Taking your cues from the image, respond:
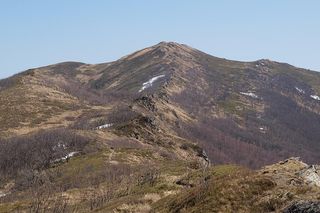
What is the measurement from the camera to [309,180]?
3428 centimetres

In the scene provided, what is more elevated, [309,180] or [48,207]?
[309,180]

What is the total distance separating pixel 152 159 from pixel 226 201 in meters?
99.1

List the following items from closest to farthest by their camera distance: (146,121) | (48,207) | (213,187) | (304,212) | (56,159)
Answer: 1. (304,212)
2. (213,187)
3. (48,207)
4. (56,159)
5. (146,121)

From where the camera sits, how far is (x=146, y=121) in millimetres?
181250

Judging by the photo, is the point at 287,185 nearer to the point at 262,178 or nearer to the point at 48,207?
the point at 262,178

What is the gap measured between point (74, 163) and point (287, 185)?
99.6 metres

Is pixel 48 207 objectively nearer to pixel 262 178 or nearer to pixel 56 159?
pixel 262 178

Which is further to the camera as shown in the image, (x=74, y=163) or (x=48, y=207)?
(x=74, y=163)

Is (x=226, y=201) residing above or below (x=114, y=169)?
above

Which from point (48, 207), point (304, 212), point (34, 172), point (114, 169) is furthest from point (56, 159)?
point (304, 212)

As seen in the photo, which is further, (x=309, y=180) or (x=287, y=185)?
(x=309, y=180)

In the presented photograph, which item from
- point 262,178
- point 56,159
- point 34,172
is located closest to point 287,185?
point 262,178

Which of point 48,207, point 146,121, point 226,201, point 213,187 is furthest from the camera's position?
point 146,121

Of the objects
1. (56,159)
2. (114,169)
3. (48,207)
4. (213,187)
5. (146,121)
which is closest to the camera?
(213,187)
